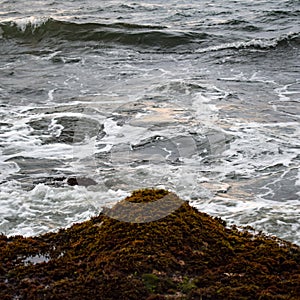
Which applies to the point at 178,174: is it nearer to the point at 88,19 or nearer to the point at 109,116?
the point at 109,116

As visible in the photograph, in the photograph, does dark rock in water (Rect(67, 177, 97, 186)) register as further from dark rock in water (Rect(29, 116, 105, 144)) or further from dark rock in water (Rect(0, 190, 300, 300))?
dark rock in water (Rect(0, 190, 300, 300))

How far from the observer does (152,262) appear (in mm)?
3217

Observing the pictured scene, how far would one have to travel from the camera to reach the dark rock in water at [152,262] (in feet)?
9.74

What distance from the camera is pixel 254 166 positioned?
6.66m

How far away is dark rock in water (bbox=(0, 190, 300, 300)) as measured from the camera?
9.74 feet

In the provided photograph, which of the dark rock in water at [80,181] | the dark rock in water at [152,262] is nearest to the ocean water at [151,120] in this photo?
the dark rock in water at [80,181]

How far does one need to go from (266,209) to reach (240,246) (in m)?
1.64

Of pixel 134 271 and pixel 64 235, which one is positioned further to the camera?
pixel 64 235

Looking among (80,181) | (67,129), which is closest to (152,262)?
(80,181)

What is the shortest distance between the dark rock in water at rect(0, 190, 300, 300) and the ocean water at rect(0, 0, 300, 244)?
915 millimetres

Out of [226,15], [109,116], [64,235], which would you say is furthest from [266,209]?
[226,15]

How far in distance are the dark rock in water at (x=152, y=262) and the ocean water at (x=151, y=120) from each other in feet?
3.00

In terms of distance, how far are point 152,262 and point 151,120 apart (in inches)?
230

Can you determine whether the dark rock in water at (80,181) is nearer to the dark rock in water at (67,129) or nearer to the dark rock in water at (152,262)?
the dark rock in water at (67,129)
